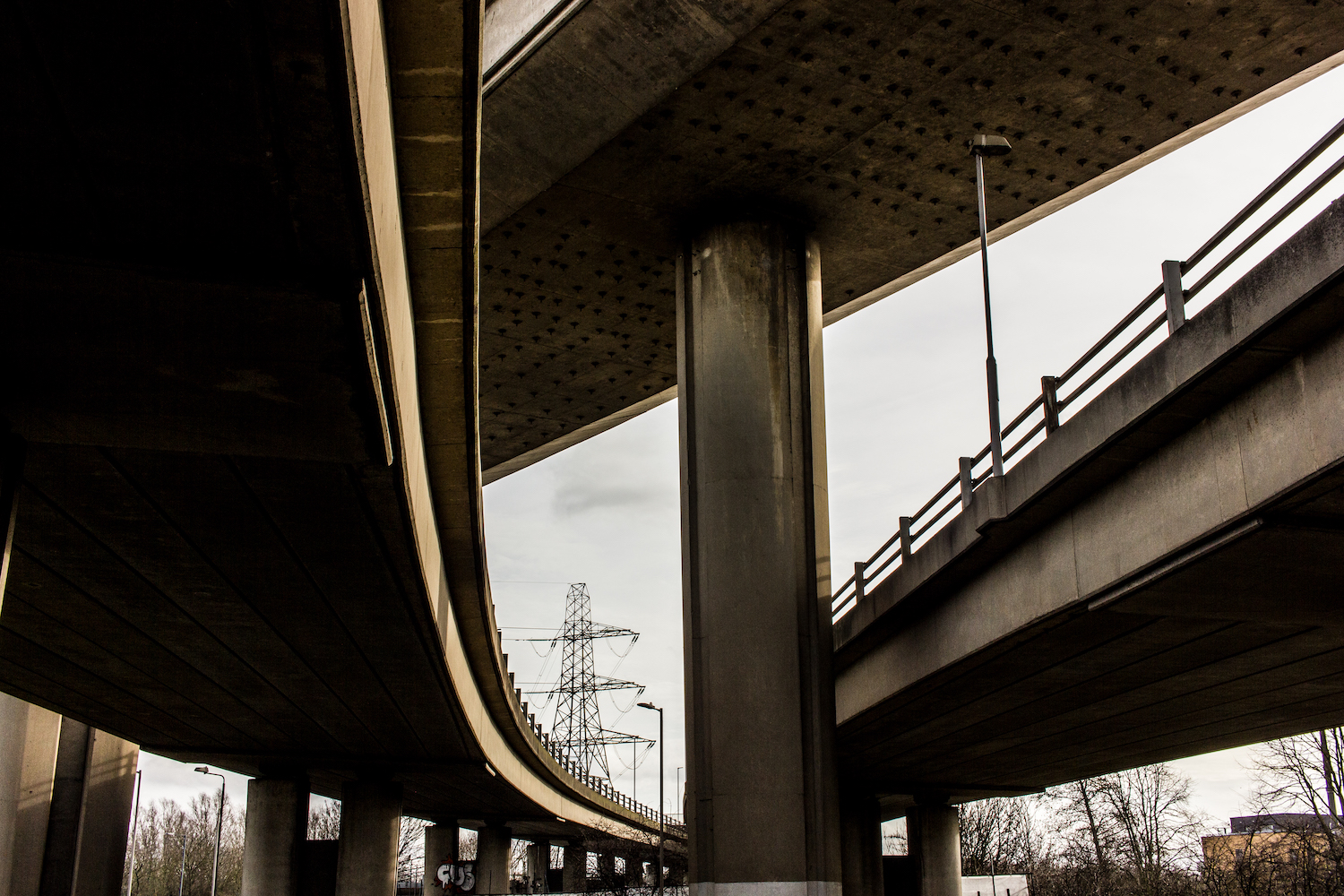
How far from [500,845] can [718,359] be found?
4697cm

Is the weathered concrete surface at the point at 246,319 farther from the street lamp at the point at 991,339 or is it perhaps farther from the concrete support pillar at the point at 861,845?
the concrete support pillar at the point at 861,845

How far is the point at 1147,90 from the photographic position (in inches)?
820

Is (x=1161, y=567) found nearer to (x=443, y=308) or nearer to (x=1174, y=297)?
(x=1174, y=297)

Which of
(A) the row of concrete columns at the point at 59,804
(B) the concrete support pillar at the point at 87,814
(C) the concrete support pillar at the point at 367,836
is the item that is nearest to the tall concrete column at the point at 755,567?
(A) the row of concrete columns at the point at 59,804

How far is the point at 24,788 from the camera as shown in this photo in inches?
1137

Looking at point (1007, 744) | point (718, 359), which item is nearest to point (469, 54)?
point (718, 359)

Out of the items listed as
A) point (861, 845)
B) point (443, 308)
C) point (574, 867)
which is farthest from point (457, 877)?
point (443, 308)

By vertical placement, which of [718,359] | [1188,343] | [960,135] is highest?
[960,135]

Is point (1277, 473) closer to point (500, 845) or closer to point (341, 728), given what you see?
point (341, 728)

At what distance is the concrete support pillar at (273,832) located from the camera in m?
35.6

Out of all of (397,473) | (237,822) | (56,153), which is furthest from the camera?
(237,822)

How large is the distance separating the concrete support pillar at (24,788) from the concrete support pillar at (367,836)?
8.30 metres

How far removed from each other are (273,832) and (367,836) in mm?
2655

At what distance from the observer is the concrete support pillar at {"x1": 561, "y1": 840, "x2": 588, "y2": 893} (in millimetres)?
77500
